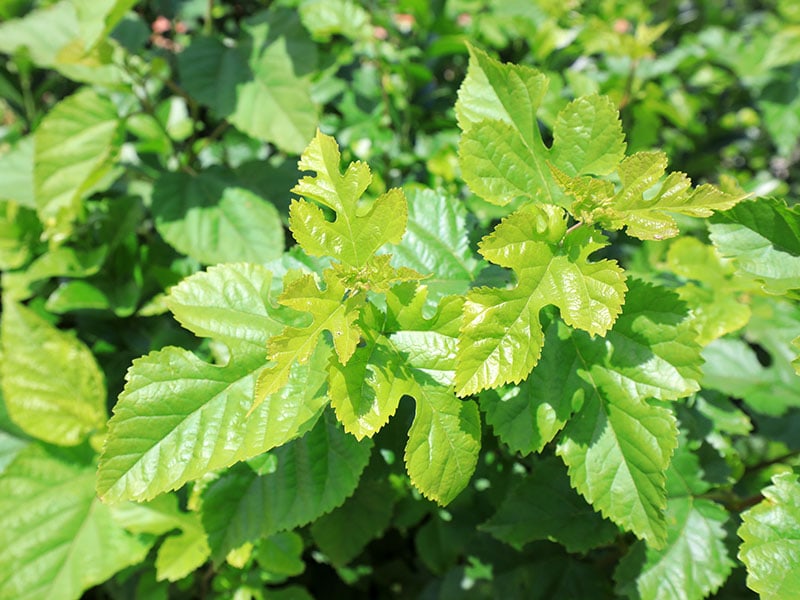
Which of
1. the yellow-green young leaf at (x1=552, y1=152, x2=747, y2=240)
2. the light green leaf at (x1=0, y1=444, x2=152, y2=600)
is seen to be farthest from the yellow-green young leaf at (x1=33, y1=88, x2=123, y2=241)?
the yellow-green young leaf at (x1=552, y1=152, x2=747, y2=240)

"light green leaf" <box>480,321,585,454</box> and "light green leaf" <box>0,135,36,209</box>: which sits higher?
"light green leaf" <box>480,321,585,454</box>

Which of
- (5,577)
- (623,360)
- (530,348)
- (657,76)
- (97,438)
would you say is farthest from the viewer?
(657,76)

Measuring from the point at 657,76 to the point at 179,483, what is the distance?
2462 mm

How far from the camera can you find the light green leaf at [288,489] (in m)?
1.06

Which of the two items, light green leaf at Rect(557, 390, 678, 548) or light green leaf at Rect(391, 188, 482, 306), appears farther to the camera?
light green leaf at Rect(391, 188, 482, 306)

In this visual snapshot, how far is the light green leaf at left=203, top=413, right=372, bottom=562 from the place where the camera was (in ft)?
3.48

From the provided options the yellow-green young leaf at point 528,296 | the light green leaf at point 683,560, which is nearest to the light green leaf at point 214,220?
the yellow-green young leaf at point 528,296

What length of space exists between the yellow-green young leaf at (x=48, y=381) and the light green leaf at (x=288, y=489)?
608mm

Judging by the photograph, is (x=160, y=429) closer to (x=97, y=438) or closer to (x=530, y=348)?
(x=530, y=348)

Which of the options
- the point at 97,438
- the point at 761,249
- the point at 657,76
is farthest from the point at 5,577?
the point at 657,76

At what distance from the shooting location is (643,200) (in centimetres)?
89

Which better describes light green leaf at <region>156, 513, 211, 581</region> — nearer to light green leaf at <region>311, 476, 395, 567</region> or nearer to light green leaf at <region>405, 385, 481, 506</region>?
light green leaf at <region>311, 476, 395, 567</region>

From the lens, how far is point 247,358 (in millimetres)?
969

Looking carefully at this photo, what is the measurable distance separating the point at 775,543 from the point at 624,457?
0.25 metres
